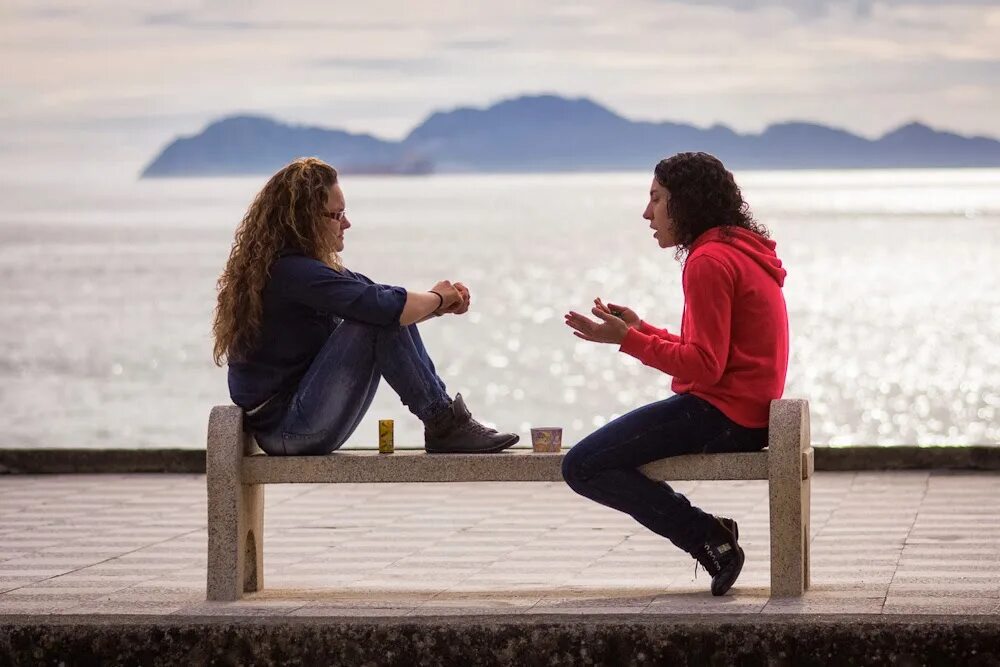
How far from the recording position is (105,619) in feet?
19.2

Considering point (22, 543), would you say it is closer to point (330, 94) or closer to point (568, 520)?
point (568, 520)

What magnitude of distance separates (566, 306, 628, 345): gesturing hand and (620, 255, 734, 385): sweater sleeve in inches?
1.2

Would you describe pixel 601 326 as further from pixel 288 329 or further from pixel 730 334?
pixel 288 329

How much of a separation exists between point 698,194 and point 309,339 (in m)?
1.35

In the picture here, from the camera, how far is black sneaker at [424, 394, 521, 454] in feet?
20.5

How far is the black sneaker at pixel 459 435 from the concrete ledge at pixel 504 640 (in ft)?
2.37

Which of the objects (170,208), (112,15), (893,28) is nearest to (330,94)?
(112,15)

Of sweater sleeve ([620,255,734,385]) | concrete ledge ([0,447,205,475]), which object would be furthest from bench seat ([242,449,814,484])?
concrete ledge ([0,447,205,475])

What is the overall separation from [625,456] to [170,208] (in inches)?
5733

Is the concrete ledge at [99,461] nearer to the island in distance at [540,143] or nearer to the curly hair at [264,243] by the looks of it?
the curly hair at [264,243]

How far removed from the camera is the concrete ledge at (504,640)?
544 centimetres

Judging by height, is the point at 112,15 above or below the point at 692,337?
above

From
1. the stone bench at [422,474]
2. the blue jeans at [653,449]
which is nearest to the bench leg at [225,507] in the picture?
the stone bench at [422,474]

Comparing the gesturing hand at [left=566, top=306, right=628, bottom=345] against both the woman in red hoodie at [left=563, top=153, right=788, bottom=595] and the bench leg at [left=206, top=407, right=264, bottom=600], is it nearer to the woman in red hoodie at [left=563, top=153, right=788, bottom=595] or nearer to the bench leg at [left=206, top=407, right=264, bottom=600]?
the woman in red hoodie at [left=563, top=153, right=788, bottom=595]
